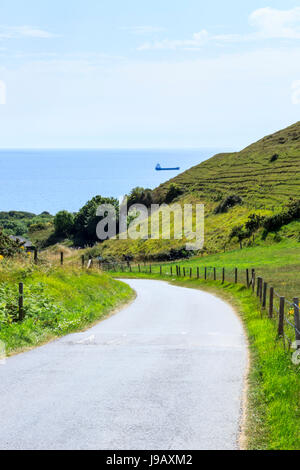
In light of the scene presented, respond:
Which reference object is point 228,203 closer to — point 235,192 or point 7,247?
point 235,192

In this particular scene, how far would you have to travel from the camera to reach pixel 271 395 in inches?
392

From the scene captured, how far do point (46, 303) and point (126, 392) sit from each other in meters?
10.3

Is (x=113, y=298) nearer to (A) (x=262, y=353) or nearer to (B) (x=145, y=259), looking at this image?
(A) (x=262, y=353)

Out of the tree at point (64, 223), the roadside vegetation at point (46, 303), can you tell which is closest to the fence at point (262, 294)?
the roadside vegetation at point (46, 303)

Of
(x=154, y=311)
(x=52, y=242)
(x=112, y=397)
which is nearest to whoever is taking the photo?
(x=112, y=397)

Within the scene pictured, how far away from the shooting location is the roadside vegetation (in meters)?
16.3

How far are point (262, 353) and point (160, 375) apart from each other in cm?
346

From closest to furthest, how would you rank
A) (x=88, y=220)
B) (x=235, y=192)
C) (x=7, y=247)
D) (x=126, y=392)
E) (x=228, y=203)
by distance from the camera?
(x=126, y=392) → (x=7, y=247) → (x=228, y=203) → (x=235, y=192) → (x=88, y=220)


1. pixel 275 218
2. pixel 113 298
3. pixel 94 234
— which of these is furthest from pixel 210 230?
pixel 113 298

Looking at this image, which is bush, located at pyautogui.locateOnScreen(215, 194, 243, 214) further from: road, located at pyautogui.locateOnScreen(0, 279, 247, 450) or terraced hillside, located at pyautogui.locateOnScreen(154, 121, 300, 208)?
road, located at pyautogui.locateOnScreen(0, 279, 247, 450)

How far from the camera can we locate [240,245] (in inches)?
3086

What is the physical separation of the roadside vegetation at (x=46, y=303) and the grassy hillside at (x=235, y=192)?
163 ft

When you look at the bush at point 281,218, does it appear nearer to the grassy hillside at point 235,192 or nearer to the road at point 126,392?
the grassy hillside at point 235,192

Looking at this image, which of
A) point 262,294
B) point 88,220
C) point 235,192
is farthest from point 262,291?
point 88,220
